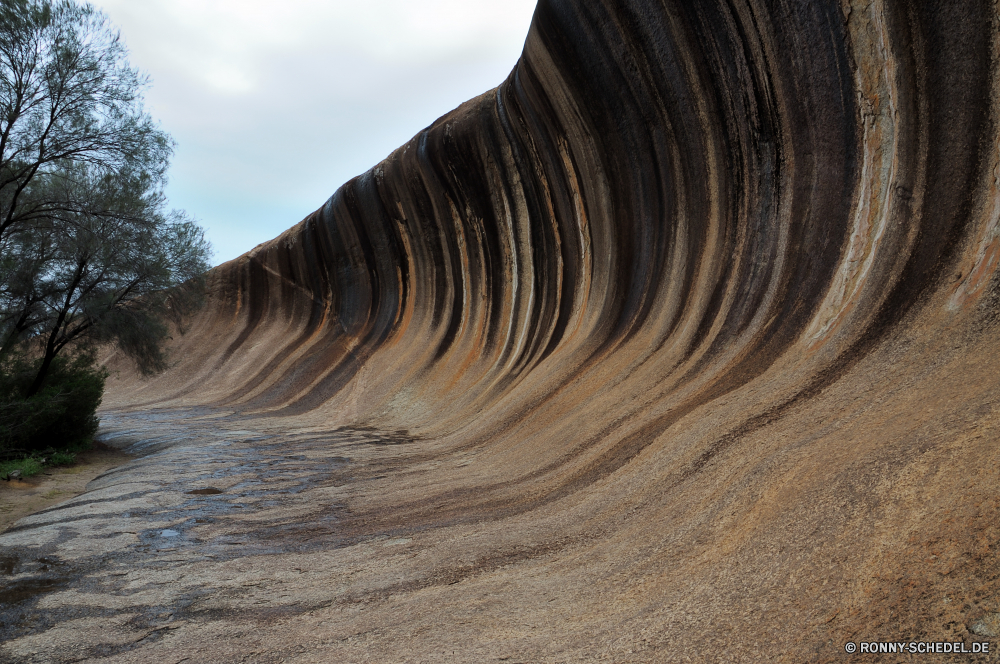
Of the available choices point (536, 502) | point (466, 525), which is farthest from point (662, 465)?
point (466, 525)

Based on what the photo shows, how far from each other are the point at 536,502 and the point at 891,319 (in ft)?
8.14

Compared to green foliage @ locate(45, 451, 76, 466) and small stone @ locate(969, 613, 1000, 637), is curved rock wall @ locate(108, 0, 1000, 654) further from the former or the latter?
green foliage @ locate(45, 451, 76, 466)

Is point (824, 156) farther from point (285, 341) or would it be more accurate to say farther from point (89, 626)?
point (285, 341)

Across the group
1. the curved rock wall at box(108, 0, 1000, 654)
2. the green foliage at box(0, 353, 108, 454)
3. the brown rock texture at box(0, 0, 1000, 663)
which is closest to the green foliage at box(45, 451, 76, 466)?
the green foliage at box(0, 353, 108, 454)

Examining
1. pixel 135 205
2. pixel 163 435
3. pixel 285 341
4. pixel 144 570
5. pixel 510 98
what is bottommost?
pixel 144 570

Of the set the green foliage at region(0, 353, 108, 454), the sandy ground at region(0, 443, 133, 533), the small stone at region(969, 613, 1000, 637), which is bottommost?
the small stone at region(969, 613, 1000, 637)

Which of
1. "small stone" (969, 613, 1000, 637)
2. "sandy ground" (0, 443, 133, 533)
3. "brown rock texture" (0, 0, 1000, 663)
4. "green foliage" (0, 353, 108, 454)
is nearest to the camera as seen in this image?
"small stone" (969, 613, 1000, 637)

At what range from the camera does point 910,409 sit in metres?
2.87

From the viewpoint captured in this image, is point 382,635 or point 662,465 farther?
point 662,465

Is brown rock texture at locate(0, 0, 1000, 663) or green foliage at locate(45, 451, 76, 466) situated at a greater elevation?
green foliage at locate(45, 451, 76, 466)

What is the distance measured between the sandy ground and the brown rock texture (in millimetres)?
433

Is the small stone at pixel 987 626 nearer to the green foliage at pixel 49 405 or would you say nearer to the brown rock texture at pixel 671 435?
the brown rock texture at pixel 671 435

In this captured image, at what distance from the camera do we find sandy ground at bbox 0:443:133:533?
18.7 feet

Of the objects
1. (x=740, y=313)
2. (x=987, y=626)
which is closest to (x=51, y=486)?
(x=740, y=313)
